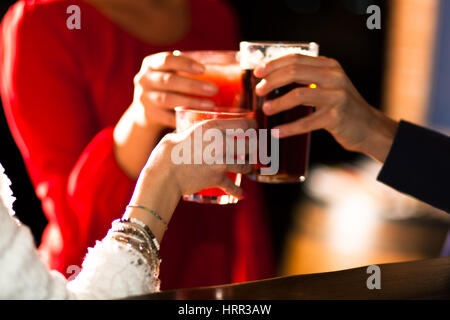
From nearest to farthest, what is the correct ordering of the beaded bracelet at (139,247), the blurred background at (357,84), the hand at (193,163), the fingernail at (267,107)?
1. the beaded bracelet at (139,247)
2. the hand at (193,163)
3. the fingernail at (267,107)
4. the blurred background at (357,84)

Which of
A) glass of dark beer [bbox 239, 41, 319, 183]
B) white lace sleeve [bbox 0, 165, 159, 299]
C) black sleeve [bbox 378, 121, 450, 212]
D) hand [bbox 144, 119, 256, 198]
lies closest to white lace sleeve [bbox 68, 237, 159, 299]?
white lace sleeve [bbox 0, 165, 159, 299]

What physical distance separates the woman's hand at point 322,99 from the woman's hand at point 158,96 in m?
0.13

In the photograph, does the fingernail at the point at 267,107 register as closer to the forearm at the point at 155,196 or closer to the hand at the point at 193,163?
the hand at the point at 193,163

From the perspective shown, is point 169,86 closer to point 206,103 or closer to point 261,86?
point 206,103

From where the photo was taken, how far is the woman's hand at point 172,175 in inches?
31.3

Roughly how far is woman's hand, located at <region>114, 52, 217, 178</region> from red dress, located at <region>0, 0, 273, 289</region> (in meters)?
0.08

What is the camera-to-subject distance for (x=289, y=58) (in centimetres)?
105

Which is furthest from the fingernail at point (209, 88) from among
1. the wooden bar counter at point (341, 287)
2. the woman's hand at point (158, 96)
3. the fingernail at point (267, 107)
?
the wooden bar counter at point (341, 287)

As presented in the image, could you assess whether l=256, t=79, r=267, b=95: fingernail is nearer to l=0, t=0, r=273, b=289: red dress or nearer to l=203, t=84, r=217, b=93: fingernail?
l=203, t=84, r=217, b=93: fingernail

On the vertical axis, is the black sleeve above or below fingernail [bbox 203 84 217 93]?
below

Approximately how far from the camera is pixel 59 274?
0.66 m

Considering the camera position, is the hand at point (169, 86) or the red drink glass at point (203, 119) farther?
the hand at point (169, 86)

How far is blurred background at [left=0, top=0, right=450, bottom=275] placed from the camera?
2.89 metres
